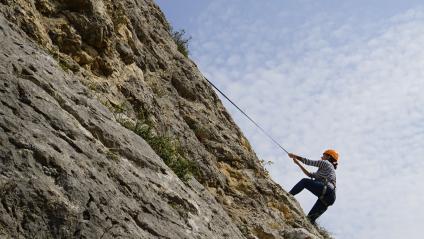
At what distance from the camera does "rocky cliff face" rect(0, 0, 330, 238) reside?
5734 millimetres

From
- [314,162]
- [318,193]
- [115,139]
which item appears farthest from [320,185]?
[115,139]

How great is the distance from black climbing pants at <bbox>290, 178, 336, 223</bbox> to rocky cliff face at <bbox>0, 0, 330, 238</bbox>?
2063mm

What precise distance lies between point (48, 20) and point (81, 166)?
159 inches

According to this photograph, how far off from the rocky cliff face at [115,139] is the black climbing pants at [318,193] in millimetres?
2063

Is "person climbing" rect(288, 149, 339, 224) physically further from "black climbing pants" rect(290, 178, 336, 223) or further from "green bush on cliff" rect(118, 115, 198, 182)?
"green bush on cliff" rect(118, 115, 198, 182)

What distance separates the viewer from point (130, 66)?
11023 millimetres

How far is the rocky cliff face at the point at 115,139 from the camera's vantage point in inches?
226

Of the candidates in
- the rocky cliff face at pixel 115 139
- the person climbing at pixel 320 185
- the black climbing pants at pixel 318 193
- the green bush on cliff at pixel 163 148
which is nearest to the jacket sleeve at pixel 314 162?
the person climbing at pixel 320 185

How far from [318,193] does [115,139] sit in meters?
7.77

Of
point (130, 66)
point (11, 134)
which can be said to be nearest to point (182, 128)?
point (130, 66)

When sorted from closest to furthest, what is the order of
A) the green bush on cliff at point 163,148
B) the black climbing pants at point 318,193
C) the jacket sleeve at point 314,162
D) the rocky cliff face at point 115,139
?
the rocky cliff face at point 115,139 → the green bush on cliff at point 163,148 → the black climbing pants at point 318,193 → the jacket sleeve at point 314,162

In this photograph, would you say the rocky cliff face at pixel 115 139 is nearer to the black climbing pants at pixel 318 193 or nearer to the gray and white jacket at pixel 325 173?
the black climbing pants at pixel 318 193

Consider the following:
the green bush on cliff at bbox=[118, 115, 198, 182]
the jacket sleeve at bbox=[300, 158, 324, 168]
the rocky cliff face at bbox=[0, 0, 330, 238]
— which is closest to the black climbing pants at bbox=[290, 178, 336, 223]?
the jacket sleeve at bbox=[300, 158, 324, 168]

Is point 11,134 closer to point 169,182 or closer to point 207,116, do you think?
point 169,182
